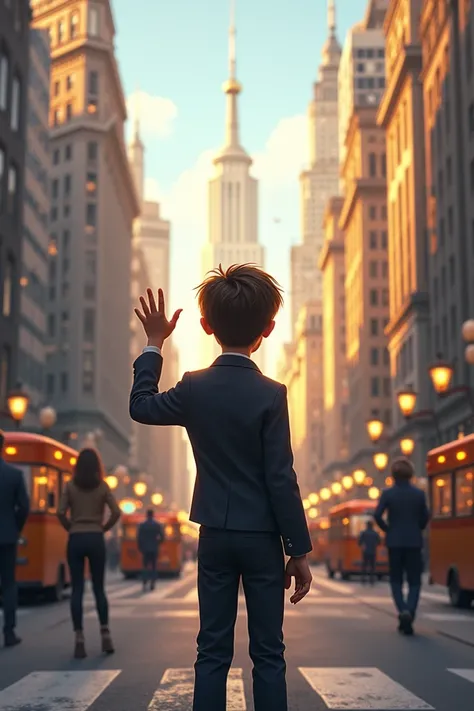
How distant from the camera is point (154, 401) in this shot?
485 cm

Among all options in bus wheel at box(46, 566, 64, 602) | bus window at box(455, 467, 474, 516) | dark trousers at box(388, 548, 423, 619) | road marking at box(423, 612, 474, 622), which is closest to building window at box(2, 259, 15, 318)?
bus wheel at box(46, 566, 64, 602)

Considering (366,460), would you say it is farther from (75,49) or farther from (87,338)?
(75,49)

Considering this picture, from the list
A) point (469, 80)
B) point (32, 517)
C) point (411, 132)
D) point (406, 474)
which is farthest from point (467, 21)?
point (406, 474)

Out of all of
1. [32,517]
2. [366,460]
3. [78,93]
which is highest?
[78,93]

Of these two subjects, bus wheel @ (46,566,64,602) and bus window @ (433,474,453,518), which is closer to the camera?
bus window @ (433,474,453,518)

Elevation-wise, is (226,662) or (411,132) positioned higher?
(411,132)

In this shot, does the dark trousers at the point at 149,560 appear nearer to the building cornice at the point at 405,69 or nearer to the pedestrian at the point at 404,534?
the pedestrian at the point at 404,534

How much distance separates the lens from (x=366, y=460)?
10712 centimetres

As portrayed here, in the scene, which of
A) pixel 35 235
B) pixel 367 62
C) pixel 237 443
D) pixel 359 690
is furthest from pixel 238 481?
pixel 367 62

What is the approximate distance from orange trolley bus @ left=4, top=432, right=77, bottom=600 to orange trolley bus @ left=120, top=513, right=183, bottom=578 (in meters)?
19.7

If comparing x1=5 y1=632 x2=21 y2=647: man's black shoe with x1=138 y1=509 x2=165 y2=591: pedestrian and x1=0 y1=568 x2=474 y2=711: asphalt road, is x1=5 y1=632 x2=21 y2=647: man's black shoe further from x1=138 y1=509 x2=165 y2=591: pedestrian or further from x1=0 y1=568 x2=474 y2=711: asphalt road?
x1=138 y1=509 x2=165 y2=591: pedestrian

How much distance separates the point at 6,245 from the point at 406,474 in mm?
36789

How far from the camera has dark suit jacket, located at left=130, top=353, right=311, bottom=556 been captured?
15.2ft

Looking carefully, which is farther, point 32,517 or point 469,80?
point 469,80
